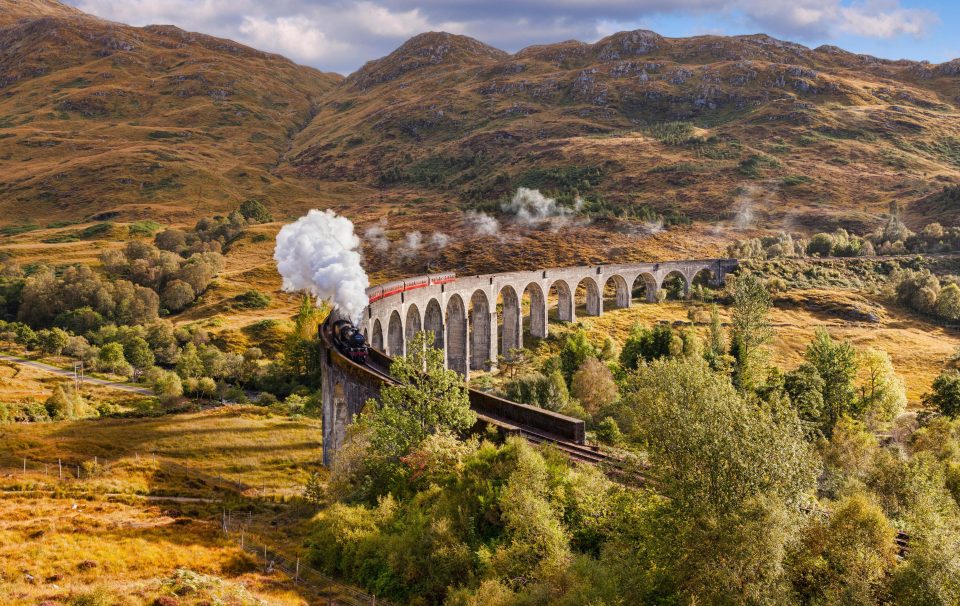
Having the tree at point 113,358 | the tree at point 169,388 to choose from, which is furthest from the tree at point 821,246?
the tree at point 113,358

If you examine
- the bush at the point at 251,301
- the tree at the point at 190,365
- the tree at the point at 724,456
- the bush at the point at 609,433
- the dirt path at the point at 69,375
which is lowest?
the dirt path at the point at 69,375

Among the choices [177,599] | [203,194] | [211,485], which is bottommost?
[211,485]

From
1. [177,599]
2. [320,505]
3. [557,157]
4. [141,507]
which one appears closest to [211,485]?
[141,507]

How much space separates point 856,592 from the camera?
683 inches

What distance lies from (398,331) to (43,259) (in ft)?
319

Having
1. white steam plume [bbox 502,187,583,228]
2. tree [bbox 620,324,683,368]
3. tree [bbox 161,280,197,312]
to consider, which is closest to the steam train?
tree [bbox 620,324,683,368]

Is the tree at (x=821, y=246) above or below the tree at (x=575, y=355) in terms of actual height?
above

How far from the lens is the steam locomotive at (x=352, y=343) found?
1491 inches

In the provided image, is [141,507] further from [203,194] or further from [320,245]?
[203,194]

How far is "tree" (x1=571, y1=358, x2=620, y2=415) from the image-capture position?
160ft

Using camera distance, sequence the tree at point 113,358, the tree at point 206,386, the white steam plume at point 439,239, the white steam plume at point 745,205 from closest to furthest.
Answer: the tree at point 206,386 → the tree at point 113,358 → the white steam plume at point 439,239 → the white steam plume at point 745,205

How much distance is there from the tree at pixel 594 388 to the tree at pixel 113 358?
55107 millimetres

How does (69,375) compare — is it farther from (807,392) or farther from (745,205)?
(745,205)

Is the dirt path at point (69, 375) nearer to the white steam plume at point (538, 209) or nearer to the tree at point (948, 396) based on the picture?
the tree at point (948, 396)
